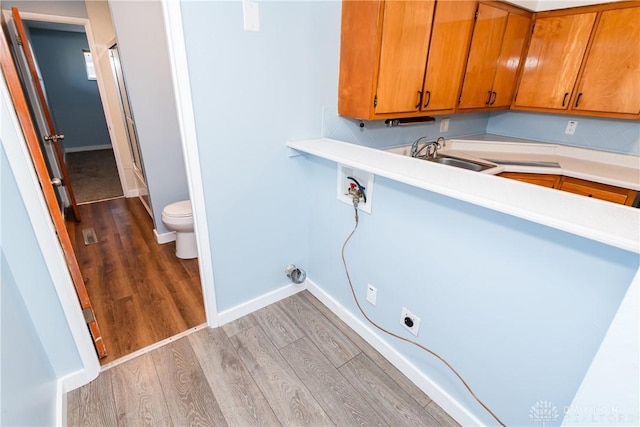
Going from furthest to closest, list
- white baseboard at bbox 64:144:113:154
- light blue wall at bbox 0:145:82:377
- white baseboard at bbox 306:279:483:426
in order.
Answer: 1. white baseboard at bbox 64:144:113:154
2. white baseboard at bbox 306:279:483:426
3. light blue wall at bbox 0:145:82:377

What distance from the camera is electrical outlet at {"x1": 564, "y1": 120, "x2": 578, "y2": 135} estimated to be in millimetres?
2631

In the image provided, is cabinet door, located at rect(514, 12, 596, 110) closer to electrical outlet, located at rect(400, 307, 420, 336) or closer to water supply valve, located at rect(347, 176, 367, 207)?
water supply valve, located at rect(347, 176, 367, 207)

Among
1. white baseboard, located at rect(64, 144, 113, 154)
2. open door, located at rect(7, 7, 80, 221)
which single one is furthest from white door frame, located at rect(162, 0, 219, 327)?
white baseboard, located at rect(64, 144, 113, 154)

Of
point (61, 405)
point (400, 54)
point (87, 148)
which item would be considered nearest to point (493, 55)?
point (400, 54)

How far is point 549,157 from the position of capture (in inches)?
103

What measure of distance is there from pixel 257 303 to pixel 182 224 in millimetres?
931

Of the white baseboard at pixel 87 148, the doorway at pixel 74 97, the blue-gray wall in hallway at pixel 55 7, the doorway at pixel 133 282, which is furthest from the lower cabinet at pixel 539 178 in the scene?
the white baseboard at pixel 87 148

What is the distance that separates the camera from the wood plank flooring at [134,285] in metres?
1.83

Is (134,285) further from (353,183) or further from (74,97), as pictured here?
(74,97)

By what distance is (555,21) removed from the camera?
2322 millimetres

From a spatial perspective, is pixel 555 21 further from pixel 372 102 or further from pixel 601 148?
pixel 372 102

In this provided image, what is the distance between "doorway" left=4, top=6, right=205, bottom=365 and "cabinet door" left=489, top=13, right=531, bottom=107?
2770 millimetres

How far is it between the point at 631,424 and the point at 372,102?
1.57 meters

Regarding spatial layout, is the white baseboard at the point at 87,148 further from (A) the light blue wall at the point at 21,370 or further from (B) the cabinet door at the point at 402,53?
(B) the cabinet door at the point at 402,53
